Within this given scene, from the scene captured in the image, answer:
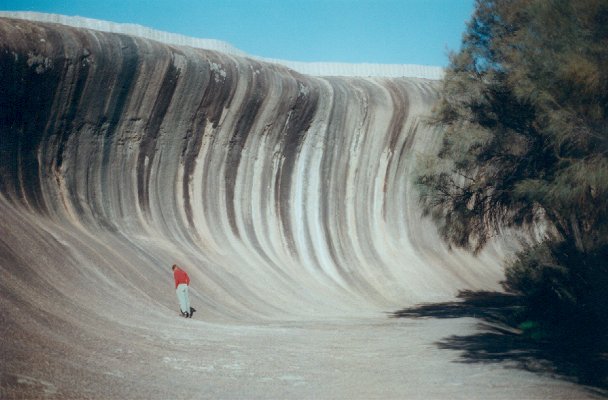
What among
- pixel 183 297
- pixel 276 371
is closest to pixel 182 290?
pixel 183 297

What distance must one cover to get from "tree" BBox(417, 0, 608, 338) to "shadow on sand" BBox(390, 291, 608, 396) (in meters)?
1.44

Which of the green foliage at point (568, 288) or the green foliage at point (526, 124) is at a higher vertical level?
the green foliage at point (526, 124)

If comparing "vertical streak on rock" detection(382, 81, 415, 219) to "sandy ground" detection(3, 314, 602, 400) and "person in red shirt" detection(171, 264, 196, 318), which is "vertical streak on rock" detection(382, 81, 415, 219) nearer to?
"person in red shirt" detection(171, 264, 196, 318)

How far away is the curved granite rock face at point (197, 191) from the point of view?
15852 millimetres

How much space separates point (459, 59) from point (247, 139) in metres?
10.7

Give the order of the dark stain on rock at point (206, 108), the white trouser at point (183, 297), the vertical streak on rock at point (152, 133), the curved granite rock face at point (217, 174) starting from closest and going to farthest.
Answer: the white trouser at point (183, 297) → the curved granite rock face at point (217, 174) → the vertical streak on rock at point (152, 133) → the dark stain on rock at point (206, 108)

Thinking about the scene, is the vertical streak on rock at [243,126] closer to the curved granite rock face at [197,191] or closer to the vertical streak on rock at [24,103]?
the curved granite rock face at [197,191]

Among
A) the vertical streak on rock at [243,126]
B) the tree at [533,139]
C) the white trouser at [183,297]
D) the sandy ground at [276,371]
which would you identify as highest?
the vertical streak on rock at [243,126]

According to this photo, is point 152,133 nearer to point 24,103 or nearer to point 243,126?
point 243,126

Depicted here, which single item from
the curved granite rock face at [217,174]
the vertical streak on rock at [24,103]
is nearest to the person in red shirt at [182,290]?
the curved granite rock face at [217,174]

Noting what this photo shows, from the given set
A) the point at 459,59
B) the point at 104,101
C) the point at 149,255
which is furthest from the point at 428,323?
the point at 104,101

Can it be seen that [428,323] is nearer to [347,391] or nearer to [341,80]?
[347,391]

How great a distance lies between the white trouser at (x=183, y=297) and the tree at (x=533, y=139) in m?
6.01

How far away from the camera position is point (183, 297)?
16375 millimetres
